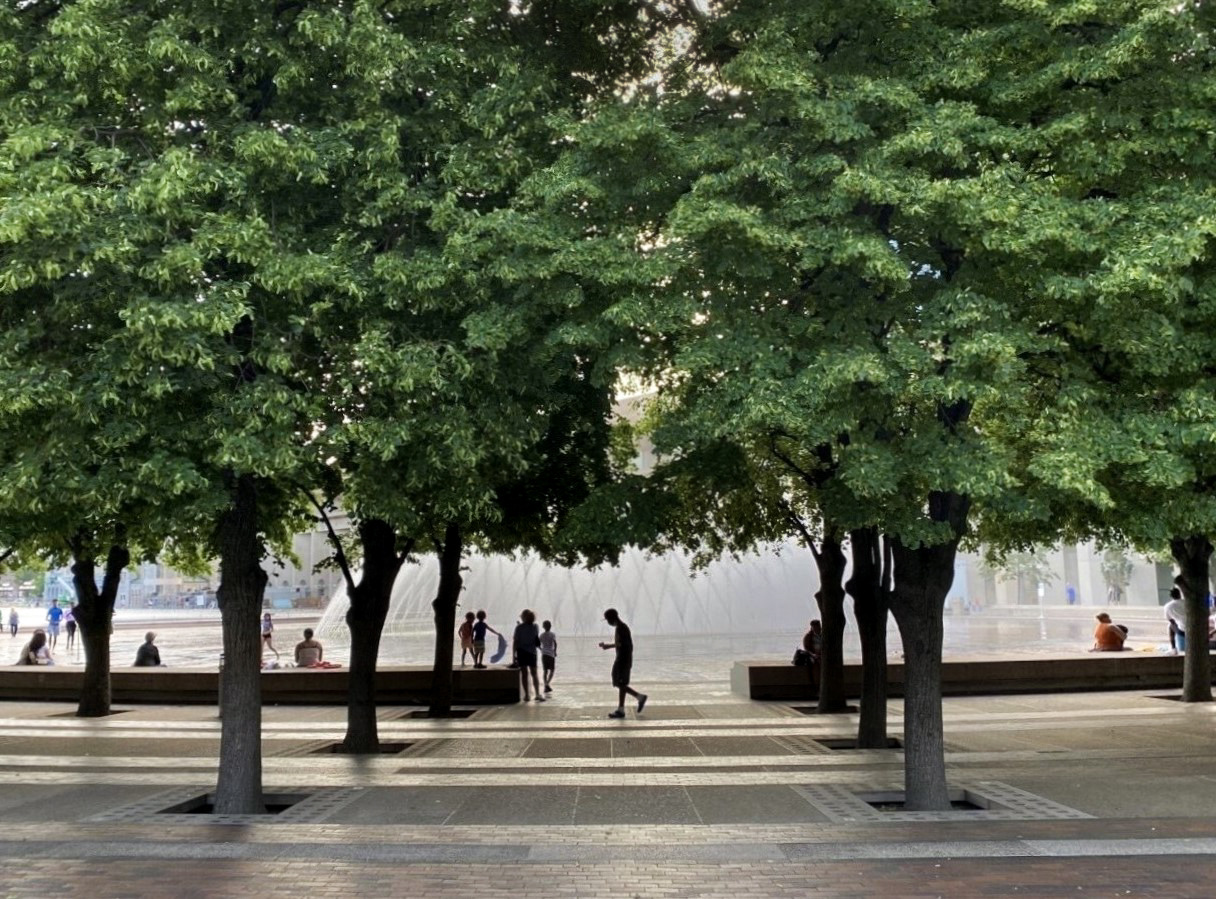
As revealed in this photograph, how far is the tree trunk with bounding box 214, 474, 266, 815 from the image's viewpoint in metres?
10.9

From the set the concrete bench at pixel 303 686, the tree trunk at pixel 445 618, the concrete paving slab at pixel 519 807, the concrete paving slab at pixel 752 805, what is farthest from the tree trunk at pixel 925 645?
the concrete bench at pixel 303 686

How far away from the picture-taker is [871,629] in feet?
49.1

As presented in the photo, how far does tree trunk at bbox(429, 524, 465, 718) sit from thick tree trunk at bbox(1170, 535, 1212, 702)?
11182 mm

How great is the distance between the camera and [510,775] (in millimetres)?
12922

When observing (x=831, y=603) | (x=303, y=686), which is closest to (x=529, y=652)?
(x=303, y=686)

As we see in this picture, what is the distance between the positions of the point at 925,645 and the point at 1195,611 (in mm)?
9486

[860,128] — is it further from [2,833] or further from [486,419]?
[2,833]

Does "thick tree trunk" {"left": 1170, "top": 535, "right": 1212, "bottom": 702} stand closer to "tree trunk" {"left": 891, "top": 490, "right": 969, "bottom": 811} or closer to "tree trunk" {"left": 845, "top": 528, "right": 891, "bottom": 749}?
"tree trunk" {"left": 845, "top": 528, "right": 891, "bottom": 749}

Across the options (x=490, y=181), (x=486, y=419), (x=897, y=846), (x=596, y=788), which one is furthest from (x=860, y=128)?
(x=596, y=788)

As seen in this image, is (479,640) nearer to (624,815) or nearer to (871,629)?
(871,629)

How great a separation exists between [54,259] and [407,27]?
13.2 feet

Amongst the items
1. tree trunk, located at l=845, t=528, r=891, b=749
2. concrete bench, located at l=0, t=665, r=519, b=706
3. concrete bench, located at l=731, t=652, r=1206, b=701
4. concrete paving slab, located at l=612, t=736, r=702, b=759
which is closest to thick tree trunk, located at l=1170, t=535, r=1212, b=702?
concrete bench, located at l=731, t=652, r=1206, b=701

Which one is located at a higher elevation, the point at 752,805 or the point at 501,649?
the point at 501,649

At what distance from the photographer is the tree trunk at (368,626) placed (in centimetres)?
1470
